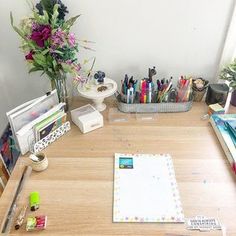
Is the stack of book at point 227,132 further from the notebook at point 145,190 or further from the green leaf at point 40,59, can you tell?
the green leaf at point 40,59

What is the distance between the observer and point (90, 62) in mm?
1122

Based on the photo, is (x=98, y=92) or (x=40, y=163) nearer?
(x=40, y=163)

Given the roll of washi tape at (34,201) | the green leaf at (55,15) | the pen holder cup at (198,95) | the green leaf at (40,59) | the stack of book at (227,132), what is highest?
the green leaf at (55,15)

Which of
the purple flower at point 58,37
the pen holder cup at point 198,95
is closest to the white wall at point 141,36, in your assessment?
the pen holder cup at point 198,95

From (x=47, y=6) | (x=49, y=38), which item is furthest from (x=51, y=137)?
(x=47, y=6)

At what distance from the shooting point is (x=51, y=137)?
0.93m

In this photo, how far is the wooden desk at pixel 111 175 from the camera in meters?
0.69

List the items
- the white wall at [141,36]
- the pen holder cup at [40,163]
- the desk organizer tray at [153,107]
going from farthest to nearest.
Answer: the desk organizer tray at [153,107], the white wall at [141,36], the pen holder cup at [40,163]

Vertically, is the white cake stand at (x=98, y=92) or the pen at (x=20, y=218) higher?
the white cake stand at (x=98, y=92)

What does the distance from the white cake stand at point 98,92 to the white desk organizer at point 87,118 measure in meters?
0.06

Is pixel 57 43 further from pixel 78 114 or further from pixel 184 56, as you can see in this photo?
pixel 184 56

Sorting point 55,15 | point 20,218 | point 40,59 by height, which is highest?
point 55,15

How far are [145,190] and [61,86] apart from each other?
0.54 meters

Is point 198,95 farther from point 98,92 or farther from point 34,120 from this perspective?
point 34,120
